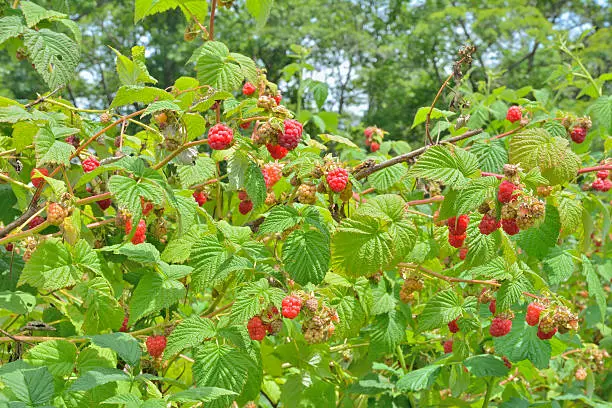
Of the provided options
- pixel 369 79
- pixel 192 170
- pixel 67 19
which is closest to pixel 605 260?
pixel 192 170

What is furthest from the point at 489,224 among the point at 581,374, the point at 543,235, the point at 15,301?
the point at 581,374

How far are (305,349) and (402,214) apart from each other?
0.63m

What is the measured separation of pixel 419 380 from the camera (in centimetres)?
179

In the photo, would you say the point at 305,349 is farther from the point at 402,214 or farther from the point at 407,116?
the point at 407,116

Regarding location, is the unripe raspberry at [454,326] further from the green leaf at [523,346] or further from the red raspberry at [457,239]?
the red raspberry at [457,239]

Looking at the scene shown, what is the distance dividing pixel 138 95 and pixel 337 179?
1.43 feet

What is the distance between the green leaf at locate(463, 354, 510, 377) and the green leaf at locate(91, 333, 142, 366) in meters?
1.04

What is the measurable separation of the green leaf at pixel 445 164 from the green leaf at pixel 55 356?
773 mm

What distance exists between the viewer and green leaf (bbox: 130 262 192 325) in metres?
1.33

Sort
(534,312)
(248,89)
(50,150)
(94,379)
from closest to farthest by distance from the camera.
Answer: (94,379) < (50,150) < (534,312) < (248,89)

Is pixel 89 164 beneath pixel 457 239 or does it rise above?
above

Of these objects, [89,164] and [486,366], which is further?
[486,366]

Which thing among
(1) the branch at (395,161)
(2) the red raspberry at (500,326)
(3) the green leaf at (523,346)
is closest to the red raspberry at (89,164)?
(1) the branch at (395,161)

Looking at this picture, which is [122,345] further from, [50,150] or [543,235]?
[543,235]
